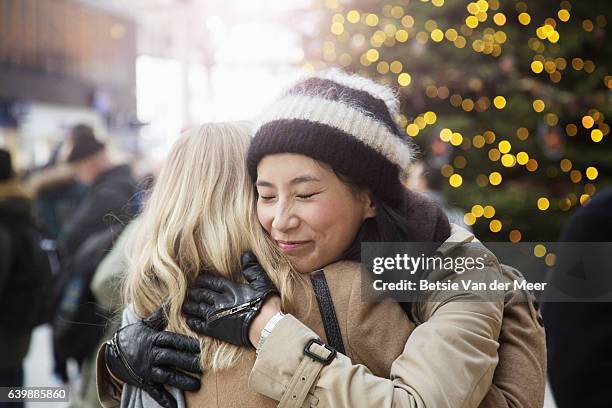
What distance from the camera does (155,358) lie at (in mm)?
1598

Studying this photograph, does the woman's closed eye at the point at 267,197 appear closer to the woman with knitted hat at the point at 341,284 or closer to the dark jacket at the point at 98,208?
the woman with knitted hat at the point at 341,284

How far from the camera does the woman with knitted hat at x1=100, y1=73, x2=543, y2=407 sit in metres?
1.40

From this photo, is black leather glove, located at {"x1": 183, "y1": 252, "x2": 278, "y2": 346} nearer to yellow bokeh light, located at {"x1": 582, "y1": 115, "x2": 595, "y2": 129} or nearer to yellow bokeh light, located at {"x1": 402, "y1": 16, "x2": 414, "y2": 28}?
yellow bokeh light, located at {"x1": 402, "y1": 16, "x2": 414, "y2": 28}

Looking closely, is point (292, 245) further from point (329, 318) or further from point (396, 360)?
point (396, 360)

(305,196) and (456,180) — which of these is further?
(456,180)

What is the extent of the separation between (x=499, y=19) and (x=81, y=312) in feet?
15.6

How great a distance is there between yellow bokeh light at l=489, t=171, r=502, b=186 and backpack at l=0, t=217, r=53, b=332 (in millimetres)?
4354

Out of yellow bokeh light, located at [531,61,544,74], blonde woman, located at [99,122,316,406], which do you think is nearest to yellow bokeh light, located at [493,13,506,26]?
yellow bokeh light, located at [531,61,544,74]

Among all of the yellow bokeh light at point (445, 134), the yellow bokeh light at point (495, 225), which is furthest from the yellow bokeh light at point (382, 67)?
the yellow bokeh light at point (495, 225)

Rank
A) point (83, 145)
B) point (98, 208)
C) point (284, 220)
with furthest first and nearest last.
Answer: point (83, 145), point (98, 208), point (284, 220)

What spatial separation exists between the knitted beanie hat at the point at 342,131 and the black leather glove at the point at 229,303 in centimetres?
32

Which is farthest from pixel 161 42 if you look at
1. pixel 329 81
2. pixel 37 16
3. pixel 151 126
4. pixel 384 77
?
pixel 329 81

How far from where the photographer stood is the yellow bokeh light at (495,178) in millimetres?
6332

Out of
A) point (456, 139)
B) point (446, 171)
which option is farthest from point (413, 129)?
point (446, 171)
